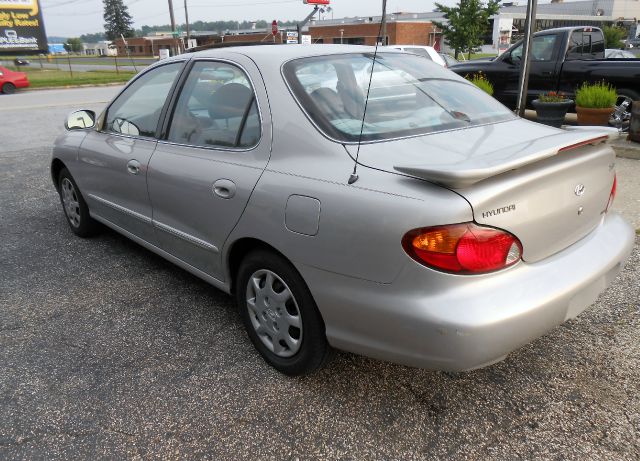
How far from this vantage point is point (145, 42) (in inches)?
3152

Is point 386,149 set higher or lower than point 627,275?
higher

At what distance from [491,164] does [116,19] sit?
119153 millimetres

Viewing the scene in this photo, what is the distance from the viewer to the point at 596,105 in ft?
25.9

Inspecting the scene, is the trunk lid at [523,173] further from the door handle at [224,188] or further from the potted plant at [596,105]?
the potted plant at [596,105]

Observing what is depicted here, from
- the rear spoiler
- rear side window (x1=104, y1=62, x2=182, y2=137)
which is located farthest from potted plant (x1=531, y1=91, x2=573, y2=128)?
rear side window (x1=104, y1=62, x2=182, y2=137)

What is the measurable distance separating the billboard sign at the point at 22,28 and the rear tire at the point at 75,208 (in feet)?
130

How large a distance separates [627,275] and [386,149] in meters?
2.44

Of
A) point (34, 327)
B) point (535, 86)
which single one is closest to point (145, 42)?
point (535, 86)

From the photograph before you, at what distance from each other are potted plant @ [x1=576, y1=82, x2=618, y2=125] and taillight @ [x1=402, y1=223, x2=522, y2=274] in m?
6.99

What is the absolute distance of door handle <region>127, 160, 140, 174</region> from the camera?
3510 mm

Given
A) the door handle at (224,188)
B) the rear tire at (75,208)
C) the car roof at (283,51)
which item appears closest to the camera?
the door handle at (224,188)

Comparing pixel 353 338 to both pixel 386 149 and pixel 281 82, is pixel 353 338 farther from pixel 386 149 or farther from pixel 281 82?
pixel 281 82

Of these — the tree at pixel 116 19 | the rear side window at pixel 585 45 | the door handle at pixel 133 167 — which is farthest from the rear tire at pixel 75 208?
the tree at pixel 116 19

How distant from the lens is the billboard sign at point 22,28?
3700cm
